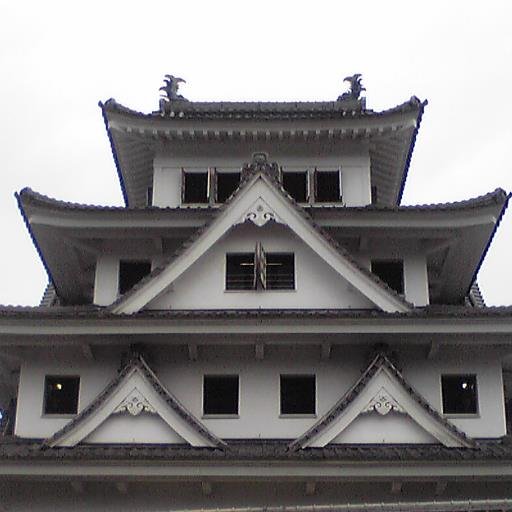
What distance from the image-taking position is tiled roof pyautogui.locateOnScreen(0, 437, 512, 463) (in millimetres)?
16594

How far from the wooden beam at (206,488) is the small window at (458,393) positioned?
504 centimetres

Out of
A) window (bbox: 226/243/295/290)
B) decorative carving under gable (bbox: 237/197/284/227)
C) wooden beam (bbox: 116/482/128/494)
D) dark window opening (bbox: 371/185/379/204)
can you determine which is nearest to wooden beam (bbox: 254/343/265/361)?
window (bbox: 226/243/295/290)

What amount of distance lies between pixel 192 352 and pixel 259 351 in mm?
1321

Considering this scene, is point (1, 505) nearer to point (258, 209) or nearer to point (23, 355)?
point (23, 355)

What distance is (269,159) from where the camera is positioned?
23.2 metres

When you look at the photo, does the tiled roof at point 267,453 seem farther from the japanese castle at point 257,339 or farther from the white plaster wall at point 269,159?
the white plaster wall at point 269,159

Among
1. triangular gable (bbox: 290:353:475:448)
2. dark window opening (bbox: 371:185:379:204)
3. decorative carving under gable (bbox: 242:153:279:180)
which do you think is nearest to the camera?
triangular gable (bbox: 290:353:475:448)

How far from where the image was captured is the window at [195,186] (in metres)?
23.0

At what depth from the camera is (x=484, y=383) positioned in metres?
19.3

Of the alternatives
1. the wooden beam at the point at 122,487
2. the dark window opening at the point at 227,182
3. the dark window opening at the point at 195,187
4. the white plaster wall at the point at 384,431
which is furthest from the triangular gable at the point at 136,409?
the dark window opening at the point at 227,182

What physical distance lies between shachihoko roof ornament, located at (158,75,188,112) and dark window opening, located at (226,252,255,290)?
5.78m

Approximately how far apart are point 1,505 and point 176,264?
5.56 meters

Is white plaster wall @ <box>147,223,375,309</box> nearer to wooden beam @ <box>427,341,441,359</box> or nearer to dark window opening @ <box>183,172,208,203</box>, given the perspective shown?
wooden beam @ <box>427,341,441,359</box>

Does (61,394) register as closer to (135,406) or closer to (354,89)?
(135,406)
